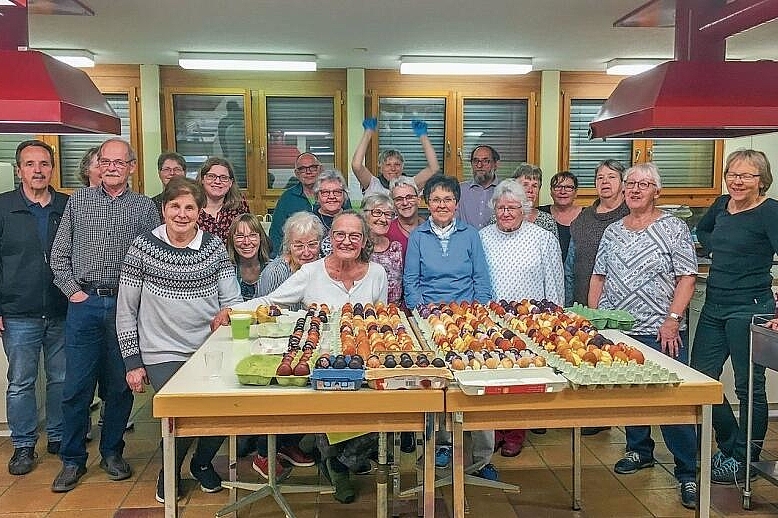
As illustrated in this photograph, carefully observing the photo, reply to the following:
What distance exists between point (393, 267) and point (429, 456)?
1.55 metres

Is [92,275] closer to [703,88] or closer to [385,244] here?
[385,244]

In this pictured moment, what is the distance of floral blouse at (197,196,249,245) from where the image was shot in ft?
12.6

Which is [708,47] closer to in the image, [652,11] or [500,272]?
[652,11]

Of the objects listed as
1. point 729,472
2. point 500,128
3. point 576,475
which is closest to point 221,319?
point 576,475

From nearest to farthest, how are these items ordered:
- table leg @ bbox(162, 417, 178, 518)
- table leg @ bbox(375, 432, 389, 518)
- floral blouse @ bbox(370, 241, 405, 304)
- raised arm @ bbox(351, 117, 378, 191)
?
table leg @ bbox(162, 417, 178, 518) < table leg @ bbox(375, 432, 389, 518) < floral blouse @ bbox(370, 241, 405, 304) < raised arm @ bbox(351, 117, 378, 191)

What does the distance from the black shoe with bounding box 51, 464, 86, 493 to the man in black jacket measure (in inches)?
12.4

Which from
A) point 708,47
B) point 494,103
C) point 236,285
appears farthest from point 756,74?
point 494,103

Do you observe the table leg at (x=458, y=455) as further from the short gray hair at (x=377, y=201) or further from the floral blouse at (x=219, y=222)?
the floral blouse at (x=219, y=222)

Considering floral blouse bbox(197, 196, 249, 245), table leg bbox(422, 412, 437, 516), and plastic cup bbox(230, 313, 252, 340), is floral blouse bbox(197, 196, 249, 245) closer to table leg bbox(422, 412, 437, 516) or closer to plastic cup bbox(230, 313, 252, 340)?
plastic cup bbox(230, 313, 252, 340)

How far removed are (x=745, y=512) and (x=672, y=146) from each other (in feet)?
13.4

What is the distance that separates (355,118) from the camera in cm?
610

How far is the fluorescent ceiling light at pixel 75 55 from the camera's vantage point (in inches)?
199

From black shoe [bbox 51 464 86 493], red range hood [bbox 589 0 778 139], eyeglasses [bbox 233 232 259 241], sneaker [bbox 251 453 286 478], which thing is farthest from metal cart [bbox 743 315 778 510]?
black shoe [bbox 51 464 86 493]

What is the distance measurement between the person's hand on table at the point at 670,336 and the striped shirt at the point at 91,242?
246cm
